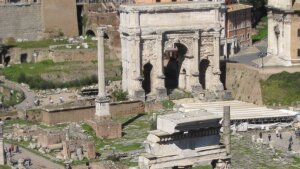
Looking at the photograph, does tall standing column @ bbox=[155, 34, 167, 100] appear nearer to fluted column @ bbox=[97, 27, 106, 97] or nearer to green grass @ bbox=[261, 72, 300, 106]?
green grass @ bbox=[261, 72, 300, 106]

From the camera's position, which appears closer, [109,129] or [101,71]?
[109,129]

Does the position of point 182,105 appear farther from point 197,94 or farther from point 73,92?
point 73,92

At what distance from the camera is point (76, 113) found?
205ft

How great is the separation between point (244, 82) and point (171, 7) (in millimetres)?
8524

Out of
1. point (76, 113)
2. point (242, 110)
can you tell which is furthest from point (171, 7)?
point (76, 113)

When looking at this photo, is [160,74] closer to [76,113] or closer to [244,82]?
[244,82]

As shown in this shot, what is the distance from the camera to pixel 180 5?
6925 centimetres

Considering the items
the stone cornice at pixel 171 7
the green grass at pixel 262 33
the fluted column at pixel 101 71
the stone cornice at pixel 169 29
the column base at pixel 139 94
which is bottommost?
the column base at pixel 139 94

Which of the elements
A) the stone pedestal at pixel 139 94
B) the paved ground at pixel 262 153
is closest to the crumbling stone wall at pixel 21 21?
the stone pedestal at pixel 139 94

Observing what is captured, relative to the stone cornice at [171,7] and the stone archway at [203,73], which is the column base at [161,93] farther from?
the stone cornice at [171,7]

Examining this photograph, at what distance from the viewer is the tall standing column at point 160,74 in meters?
68.5

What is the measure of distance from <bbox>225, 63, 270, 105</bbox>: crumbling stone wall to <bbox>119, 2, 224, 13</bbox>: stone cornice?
5.58 meters

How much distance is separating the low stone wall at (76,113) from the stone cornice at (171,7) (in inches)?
319

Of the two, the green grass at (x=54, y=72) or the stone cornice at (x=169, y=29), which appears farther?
the green grass at (x=54, y=72)
